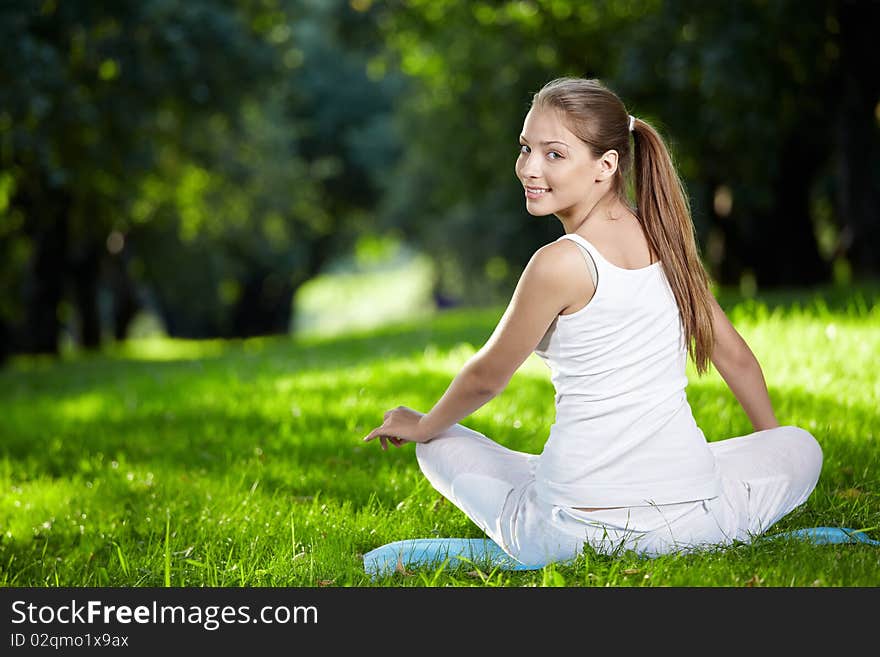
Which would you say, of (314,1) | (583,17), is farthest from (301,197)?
(583,17)

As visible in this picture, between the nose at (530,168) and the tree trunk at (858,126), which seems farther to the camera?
the tree trunk at (858,126)

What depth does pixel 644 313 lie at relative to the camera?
3.22 meters

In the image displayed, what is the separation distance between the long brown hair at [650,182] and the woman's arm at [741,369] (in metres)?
0.15

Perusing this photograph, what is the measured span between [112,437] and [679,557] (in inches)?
189

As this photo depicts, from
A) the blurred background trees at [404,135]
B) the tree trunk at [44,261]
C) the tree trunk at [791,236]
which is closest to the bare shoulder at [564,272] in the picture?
the blurred background trees at [404,135]

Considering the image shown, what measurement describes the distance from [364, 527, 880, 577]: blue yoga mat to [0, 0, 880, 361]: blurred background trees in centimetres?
451

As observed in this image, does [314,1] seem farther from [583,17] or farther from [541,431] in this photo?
[541,431]

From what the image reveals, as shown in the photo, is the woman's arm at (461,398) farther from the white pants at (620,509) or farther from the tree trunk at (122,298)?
the tree trunk at (122,298)

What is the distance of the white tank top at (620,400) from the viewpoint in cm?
319

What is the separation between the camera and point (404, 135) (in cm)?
2773

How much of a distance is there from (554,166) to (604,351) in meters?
0.62

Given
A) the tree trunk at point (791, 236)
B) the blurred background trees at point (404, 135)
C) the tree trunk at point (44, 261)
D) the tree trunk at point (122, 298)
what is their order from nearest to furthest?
the blurred background trees at point (404, 135) < the tree trunk at point (791, 236) < the tree trunk at point (44, 261) < the tree trunk at point (122, 298)

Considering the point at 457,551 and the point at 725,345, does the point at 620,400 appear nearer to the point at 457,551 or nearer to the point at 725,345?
the point at 725,345

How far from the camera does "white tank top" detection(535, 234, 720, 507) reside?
3.19 metres
